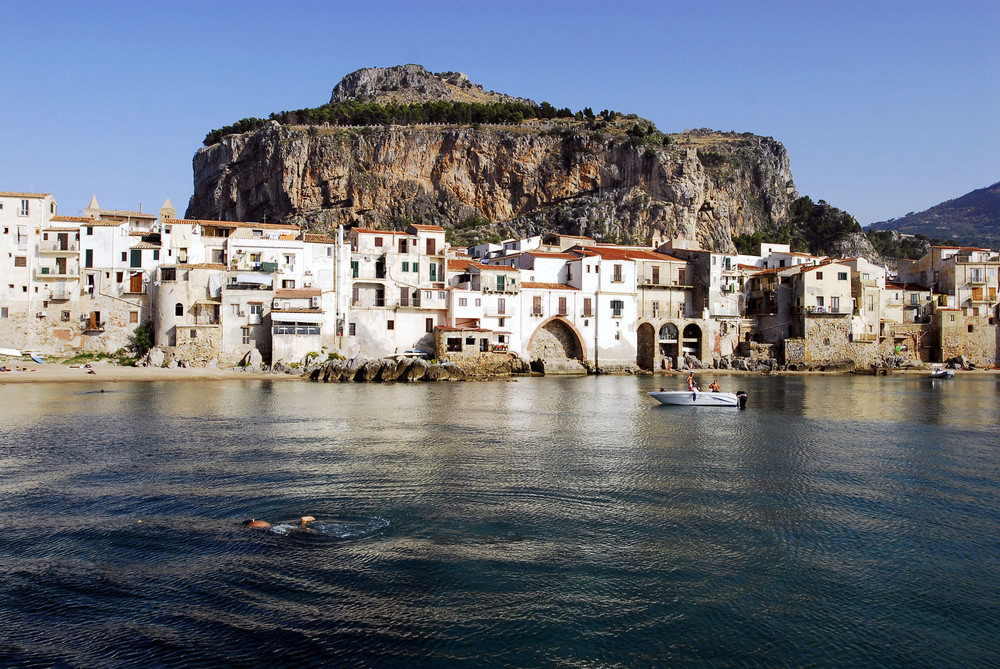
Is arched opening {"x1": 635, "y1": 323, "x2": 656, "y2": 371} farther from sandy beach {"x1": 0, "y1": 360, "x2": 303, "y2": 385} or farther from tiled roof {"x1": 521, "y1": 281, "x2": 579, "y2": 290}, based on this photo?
sandy beach {"x1": 0, "y1": 360, "x2": 303, "y2": 385}

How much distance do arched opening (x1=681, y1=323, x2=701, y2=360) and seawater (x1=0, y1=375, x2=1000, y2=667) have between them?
3680cm

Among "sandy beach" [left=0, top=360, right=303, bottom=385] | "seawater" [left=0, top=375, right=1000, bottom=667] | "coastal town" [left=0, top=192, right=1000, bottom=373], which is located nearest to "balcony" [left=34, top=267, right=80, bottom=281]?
"coastal town" [left=0, top=192, right=1000, bottom=373]

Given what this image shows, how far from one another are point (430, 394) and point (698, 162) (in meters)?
89.7

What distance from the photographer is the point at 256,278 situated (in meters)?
53.7

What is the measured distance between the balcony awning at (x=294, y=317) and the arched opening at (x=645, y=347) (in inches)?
1106

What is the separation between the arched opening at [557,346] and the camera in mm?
60406

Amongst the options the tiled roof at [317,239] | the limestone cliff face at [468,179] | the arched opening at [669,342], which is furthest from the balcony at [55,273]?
the limestone cliff face at [468,179]

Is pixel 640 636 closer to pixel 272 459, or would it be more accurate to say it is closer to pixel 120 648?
pixel 120 648

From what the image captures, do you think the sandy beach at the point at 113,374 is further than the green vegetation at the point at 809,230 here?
No

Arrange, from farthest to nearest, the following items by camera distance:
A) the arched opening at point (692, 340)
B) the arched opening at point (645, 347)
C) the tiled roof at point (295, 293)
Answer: the arched opening at point (692, 340), the arched opening at point (645, 347), the tiled roof at point (295, 293)

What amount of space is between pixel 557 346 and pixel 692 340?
43.3 ft

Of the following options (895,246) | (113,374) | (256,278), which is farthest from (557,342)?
(895,246)

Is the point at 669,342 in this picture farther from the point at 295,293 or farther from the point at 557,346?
the point at 295,293

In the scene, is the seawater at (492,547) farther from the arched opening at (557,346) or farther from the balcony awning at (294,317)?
the arched opening at (557,346)
